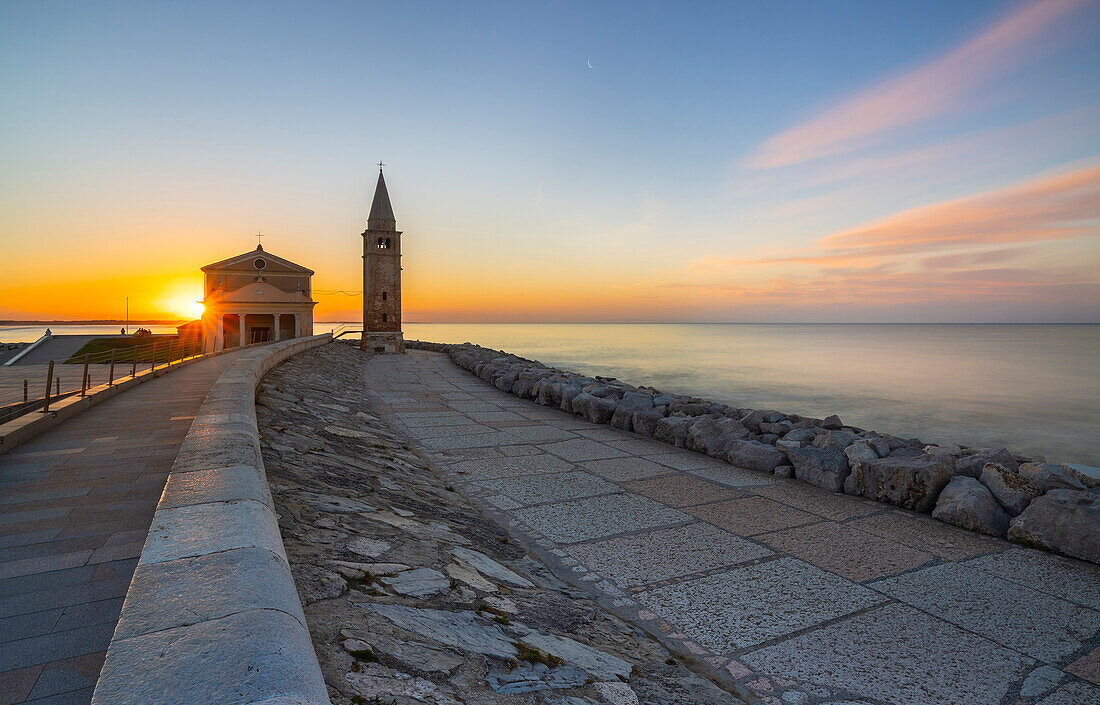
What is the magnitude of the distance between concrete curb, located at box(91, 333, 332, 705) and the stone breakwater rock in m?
5.44

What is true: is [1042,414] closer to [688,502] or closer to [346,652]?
[688,502]

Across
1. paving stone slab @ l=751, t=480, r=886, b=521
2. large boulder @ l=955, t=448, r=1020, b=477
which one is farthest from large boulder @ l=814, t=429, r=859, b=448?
large boulder @ l=955, t=448, r=1020, b=477

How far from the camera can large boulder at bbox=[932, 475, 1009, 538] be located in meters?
4.66

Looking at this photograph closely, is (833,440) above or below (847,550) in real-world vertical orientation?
above

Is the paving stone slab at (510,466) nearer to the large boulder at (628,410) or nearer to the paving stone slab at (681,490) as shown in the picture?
the paving stone slab at (681,490)

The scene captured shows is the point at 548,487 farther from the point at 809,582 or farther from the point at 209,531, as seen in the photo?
the point at 209,531

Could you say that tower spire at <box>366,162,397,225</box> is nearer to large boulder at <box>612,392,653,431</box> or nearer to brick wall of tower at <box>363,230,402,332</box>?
brick wall of tower at <box>363,230,402,332</box>

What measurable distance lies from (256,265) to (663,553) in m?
34.9

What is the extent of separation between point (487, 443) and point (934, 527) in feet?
17.6

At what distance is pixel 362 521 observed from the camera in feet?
12.1

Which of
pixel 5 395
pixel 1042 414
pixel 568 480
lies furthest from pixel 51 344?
pixel 1042 414

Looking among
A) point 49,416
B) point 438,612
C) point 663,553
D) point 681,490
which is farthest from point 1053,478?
point 49,416

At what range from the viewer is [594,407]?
32.2ft

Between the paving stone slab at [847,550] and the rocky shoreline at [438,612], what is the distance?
70.6 inches
